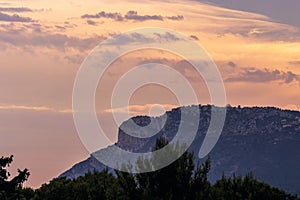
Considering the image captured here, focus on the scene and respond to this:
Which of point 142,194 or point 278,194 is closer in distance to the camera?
point 142,194

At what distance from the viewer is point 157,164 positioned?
72.4 m

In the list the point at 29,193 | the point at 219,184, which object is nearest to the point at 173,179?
the point at 219,184

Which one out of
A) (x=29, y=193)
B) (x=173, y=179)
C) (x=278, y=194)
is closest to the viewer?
(x=173, y=179)

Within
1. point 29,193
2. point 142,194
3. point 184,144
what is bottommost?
point 142,194

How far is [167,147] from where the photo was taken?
7319cm

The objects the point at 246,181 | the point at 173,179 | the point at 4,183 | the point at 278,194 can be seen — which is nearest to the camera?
the point at 173,179

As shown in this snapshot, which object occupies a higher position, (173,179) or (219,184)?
(219,184)

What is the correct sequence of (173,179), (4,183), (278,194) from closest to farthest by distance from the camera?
(173,179) → (4,183) → (278,194)

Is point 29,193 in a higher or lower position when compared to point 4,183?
higher

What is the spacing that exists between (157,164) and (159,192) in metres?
2.52

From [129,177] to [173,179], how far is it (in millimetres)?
4286

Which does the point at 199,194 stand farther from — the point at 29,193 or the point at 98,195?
the point at 29,193

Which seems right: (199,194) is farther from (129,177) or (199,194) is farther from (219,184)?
(219,184)

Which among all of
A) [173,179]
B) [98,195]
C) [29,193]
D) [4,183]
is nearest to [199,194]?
[173,179]
